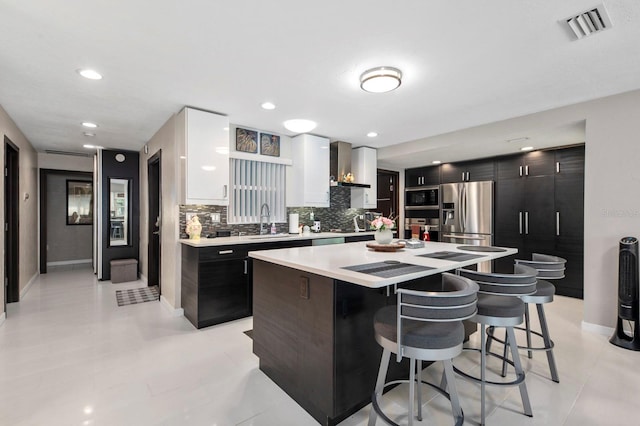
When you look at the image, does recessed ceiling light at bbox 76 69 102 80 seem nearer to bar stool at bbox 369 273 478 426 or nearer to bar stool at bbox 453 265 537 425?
bar stool at bbox 369 273 478 426

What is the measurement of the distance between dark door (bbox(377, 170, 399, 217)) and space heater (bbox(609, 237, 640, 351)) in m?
4.07

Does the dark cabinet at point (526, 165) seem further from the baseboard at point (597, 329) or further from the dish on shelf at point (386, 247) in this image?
the dish on shelf at point (386, 247)

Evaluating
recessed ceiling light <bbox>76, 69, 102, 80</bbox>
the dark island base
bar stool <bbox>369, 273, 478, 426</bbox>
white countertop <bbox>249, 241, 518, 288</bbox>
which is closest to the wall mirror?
recessed ceiling light <bbox>76, 69, 102, 80</bbox>

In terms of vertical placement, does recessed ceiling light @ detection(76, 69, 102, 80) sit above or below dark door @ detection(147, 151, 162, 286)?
above

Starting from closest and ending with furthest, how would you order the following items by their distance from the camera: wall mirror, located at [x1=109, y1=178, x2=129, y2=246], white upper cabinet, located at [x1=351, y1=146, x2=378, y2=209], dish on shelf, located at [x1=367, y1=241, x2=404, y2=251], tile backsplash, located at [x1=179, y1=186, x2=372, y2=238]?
dish on shelf, located at [x1=367, y1=241, x2=404, y2=251] < tile backsplash, located at [x1=179, y1=186, x2=372, y2=238] < white upper cabinet, located at [x1=351, y1=146, x2=378, y2=209] < wall mirror, located at [x1=109, y1=178, x2=129, y2=246]

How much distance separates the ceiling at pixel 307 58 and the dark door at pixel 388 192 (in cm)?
282

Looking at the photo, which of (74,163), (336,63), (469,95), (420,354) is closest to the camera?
(420,354)

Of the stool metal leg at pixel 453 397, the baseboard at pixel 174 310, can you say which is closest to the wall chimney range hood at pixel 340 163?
the baseboard at pixel 174 310

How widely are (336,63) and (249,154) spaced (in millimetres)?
2237

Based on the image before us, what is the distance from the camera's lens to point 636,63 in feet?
8.21

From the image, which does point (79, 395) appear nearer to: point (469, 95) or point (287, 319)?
point (287, 319)

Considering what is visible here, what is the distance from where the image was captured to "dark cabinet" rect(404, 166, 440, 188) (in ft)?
20.3

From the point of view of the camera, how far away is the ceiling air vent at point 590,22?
1855mm

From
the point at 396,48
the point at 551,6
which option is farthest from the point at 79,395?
the point at 551,6
